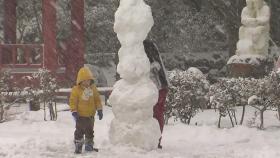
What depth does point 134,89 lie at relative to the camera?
890cm

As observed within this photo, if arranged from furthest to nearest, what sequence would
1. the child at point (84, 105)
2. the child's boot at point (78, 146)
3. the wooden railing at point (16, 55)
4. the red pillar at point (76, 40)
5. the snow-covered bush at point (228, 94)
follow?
1. the red pillar at point (76, 40)
2. the wooden railing at point (16, 55)
3. the snow-covered bush at point (228, 94)
4. the child at point (84, 105)
5. the child's boot at point (78, 146)

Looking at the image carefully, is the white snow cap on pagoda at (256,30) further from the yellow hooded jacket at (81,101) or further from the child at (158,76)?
the yellow hooded jacket at (81,101)

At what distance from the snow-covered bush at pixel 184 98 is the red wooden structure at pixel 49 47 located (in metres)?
4.98

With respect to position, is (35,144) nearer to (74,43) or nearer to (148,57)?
(148,57)

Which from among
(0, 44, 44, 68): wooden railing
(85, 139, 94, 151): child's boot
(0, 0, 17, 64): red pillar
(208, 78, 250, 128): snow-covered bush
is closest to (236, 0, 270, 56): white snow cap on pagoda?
(208, 78, 250, 128): snow-covered bush

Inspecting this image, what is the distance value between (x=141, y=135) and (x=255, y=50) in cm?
745

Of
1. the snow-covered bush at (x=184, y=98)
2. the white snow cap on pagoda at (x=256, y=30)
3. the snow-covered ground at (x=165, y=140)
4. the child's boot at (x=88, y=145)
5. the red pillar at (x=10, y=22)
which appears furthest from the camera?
the red pillar at (x=10, y=22)

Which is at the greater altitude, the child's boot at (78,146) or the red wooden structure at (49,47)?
the red wooden structure at (49,47)

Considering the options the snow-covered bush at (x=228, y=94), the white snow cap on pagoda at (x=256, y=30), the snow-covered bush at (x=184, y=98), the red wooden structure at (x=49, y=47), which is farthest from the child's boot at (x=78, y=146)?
the white snow cap on pagoda at (x=256, y=30)

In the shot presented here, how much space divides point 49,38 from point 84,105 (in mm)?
7590

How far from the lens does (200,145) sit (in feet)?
31.6

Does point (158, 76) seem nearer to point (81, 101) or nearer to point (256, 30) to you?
point (81, 101)

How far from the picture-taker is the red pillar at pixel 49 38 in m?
16.0

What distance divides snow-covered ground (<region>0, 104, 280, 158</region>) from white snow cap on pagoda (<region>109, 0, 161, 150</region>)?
0.22 meters
